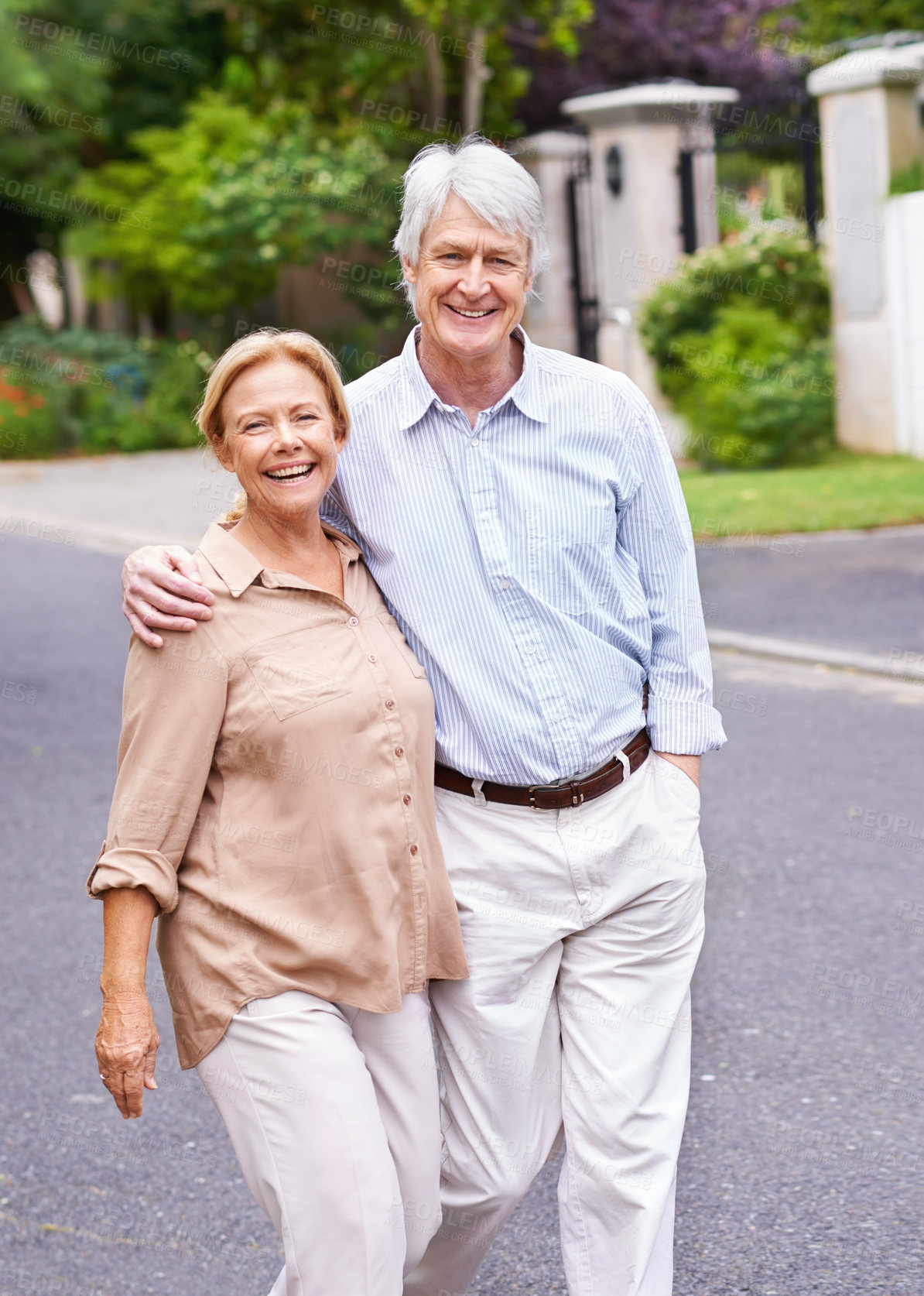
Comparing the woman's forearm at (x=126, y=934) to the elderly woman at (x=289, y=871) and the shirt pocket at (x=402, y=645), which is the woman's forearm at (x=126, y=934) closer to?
the elderly woman at (x=289, y=871)

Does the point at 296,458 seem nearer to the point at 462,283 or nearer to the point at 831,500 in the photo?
the point at 462,283

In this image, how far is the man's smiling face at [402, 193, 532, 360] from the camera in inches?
102

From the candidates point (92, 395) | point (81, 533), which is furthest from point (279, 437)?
point (92, 395)

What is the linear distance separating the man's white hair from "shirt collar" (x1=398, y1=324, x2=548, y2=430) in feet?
0.52

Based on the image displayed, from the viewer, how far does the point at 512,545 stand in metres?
2.65

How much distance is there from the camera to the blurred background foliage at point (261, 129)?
21172mm

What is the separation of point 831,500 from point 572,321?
7815 mm

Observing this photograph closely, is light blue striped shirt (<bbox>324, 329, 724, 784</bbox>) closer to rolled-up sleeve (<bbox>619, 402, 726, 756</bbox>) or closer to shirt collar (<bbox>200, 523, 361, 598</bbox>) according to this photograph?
rolled-up sleeve (<bbox>619, 402, 726, 756</bbox>)

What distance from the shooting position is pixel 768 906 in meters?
5.15

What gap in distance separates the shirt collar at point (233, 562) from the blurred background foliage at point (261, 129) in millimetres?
14613

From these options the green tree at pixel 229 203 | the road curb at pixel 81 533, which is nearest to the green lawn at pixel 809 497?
the road curb at pixel 81 533

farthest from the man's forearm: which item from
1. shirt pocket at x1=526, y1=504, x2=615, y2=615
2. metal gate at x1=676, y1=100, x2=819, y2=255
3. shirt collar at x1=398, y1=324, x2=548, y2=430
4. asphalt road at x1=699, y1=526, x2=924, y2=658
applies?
metal gate at x1=676, y1=100, x2=819, y2=255

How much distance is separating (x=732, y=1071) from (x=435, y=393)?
6.97ft

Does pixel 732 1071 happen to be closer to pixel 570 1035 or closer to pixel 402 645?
pixel 570 1035
